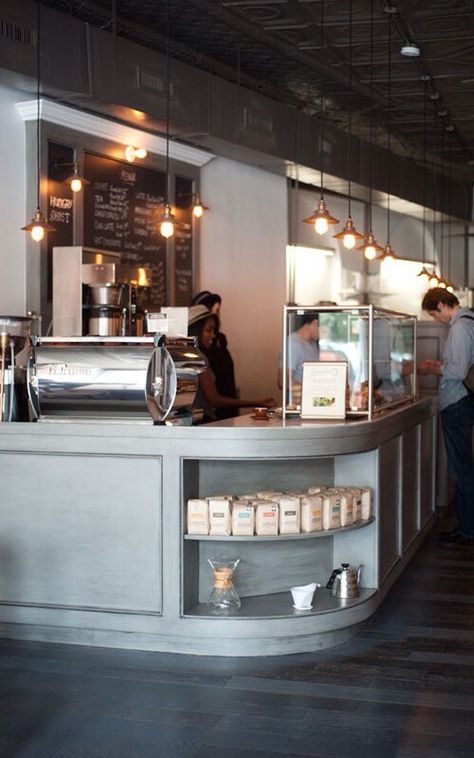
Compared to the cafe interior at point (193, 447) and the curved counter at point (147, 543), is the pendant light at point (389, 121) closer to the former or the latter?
the cafe interior at point (193, 447)

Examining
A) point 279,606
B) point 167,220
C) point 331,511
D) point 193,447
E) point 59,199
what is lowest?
point 279,606

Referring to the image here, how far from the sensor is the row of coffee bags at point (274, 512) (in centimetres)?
420

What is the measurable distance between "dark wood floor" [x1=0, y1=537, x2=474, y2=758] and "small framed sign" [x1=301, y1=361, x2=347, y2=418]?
3.26ft

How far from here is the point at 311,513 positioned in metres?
4.36

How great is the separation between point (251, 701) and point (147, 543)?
0.87 meters

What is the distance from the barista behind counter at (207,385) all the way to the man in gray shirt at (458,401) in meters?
1.09

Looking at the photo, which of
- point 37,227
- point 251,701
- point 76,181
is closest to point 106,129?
point 76,181

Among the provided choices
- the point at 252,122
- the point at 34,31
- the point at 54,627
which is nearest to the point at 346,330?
the point at 54,627

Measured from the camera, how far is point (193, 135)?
23.8ft

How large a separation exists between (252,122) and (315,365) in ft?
11.4

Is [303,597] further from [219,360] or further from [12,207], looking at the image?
[12,207]

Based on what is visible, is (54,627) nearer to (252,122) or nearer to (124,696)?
(124,696)

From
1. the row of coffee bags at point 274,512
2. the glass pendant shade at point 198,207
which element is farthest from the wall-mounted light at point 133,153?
the row of coffee bags at point 274,512

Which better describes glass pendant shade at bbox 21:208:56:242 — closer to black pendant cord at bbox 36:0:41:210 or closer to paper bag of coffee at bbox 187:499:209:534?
black pendant cord at bbox 36:0:41:210
